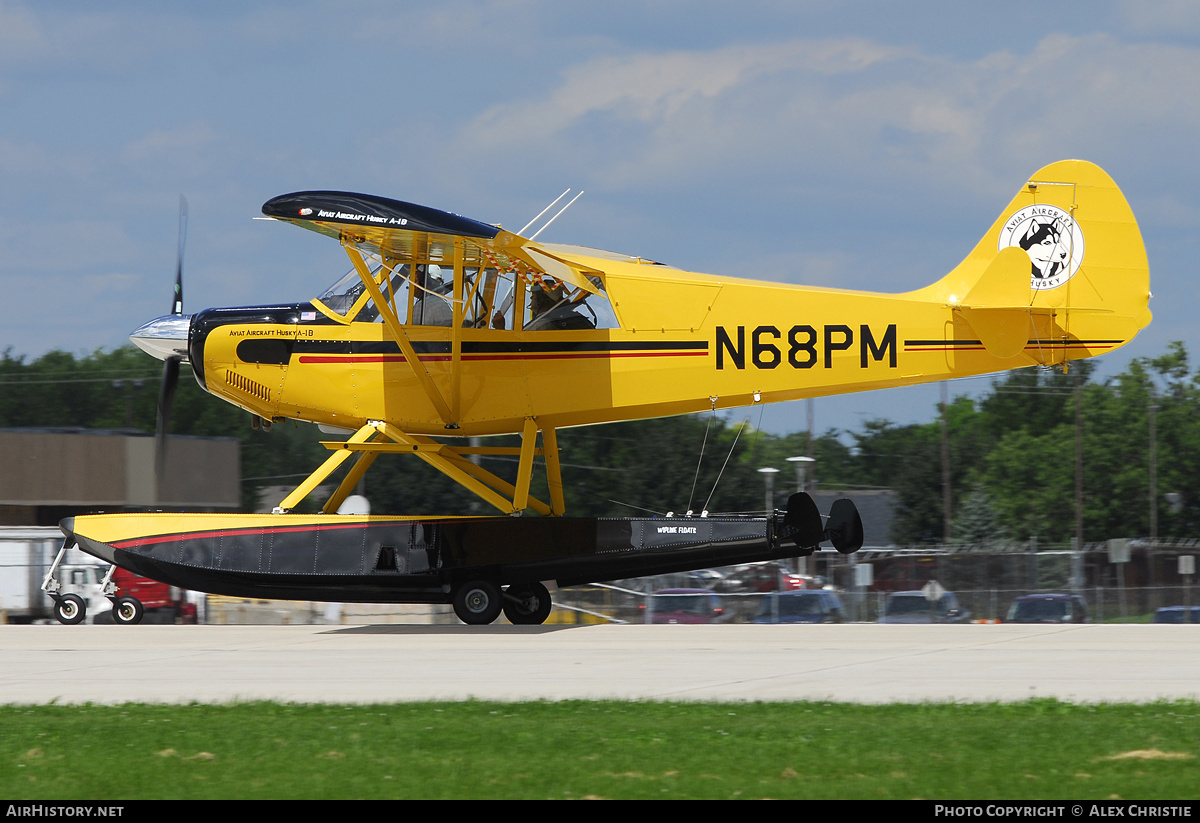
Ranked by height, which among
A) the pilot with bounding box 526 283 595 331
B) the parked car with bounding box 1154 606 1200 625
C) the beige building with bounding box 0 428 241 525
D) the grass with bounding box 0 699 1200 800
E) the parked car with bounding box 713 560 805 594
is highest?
the pilot with bounding box 526 283 595 331

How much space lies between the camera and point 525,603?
15.7 m

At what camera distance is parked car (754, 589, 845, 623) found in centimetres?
2025

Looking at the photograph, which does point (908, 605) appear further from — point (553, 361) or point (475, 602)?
point (553, 361)

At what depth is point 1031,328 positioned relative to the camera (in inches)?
560

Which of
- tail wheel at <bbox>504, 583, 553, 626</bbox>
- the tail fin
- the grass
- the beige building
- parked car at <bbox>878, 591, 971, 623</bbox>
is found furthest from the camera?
the beige building

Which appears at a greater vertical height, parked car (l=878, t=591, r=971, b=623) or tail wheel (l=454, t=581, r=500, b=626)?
tail wheel (l=454, t=581, r=500, b=626)

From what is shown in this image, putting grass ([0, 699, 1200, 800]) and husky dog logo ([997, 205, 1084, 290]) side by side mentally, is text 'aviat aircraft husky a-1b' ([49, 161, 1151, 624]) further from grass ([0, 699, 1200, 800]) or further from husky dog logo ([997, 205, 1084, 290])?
grass ([0, 699, 1200, 800])

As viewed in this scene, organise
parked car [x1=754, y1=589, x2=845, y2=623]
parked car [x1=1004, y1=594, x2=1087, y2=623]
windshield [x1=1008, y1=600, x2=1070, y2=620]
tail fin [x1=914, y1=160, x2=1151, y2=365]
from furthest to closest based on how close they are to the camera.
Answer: windshield [x1=1008, y1=600, x2=1070, y2=620], parked car [x1=1004, y1=594, x2=1087, y2=623], parked car [x1=754, y1=589, x2=845, y2=623], tail fin [x1=914, y1=160, x2=1151, y2=365]

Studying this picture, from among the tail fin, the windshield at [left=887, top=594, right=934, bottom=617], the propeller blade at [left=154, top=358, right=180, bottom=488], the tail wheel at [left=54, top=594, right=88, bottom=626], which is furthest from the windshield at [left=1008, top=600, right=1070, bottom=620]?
the tail wheel at [left=54, top=594, right=88, bottom=626]

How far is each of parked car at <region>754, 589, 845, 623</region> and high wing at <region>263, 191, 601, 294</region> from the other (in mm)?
7739

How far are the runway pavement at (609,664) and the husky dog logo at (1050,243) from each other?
401 cm

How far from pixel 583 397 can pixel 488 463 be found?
4403cm

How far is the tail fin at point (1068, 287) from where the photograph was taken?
46.4ft

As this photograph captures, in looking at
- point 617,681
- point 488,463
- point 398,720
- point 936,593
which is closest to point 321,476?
point 617,681
